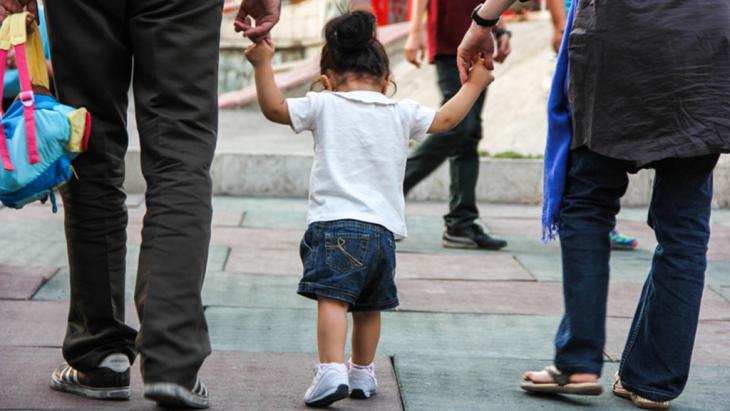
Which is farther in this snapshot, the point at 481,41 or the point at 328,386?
the point at 481,41

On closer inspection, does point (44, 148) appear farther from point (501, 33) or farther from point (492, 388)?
point (501, 33)

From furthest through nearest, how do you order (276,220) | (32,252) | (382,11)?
(382,11)
(276,220)
(32,252)

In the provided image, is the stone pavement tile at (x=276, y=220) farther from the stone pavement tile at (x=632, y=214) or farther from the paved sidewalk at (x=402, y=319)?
the stone pavement tile at (x=632, y=214)

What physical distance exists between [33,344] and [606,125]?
6.60ft

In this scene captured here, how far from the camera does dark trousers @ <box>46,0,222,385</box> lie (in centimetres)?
305

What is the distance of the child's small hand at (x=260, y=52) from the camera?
11.2ft

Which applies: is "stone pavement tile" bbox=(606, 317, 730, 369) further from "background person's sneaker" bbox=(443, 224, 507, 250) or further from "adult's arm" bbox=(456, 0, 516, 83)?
"background person's sneaker" bbox=(443, 224, 507, 250)

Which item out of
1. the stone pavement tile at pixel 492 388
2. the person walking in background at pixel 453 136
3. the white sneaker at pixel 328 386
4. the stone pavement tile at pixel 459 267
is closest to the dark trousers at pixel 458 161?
the person walking in background at pixel 453 136

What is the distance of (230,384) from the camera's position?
141 inches

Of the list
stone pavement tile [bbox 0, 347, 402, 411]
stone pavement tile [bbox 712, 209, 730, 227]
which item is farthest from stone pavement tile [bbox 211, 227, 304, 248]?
stone pavement tile [bbox 712, 209, 730, 227]

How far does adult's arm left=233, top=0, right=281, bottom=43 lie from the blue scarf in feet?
2.79

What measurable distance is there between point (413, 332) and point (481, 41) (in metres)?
1.26

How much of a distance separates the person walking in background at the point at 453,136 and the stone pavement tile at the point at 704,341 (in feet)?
5.71

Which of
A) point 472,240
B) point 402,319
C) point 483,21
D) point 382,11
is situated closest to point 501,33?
point 472,240
